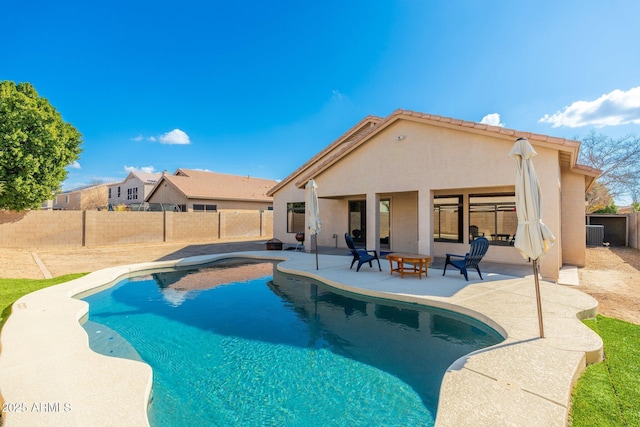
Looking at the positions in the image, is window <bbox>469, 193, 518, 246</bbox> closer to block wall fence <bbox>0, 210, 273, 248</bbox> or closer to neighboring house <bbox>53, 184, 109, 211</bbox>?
block wall fence <bbox>0, 210, 273, 248</bbox>

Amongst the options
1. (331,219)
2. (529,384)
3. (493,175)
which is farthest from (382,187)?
(529,384)

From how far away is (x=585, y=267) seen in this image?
1196 cm

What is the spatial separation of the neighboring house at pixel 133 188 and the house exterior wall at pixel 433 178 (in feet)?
111

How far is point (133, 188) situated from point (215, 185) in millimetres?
17889

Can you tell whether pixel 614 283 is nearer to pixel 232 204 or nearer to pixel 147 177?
pixel 232 204

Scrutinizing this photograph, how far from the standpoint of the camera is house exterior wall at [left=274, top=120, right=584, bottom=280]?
951cm

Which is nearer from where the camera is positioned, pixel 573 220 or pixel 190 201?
pixel 573 220

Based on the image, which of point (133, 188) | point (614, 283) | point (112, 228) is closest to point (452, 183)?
point (614, 283)

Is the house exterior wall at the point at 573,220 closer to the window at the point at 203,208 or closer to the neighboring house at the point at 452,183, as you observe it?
the neighboring house at the point at 452,183

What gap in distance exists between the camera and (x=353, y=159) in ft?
46.9

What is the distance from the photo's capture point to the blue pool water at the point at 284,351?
3.66 m

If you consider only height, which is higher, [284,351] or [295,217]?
[295,217]

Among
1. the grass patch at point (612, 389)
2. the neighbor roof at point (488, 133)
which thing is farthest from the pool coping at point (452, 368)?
the neighbor roof at point (488, 133)

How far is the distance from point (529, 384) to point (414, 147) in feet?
32.8
